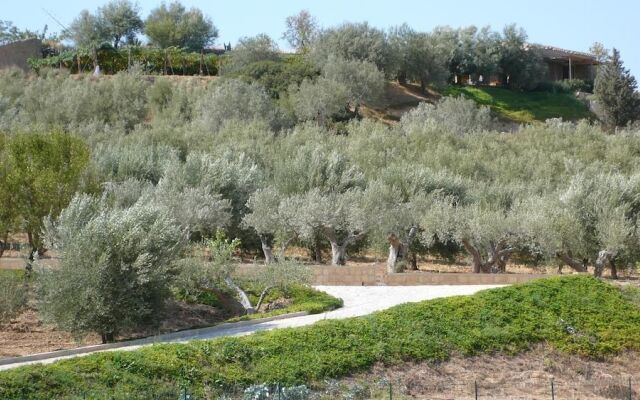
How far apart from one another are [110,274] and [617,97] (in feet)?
188

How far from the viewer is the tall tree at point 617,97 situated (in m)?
76.4

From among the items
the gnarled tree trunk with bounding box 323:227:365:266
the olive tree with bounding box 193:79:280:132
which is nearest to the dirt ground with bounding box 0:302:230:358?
the gnarled tree trunk with bounding box 323:227:365:266

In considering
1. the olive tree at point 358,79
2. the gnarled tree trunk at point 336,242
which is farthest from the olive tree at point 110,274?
the olive tree at point 358,79

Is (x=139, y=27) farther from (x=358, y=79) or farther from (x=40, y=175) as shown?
(x=40, y=175)

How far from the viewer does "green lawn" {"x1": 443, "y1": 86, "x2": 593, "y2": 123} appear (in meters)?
80.3

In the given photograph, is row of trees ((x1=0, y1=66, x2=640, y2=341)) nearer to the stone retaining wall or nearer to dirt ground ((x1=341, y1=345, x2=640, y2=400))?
the stone retaining wall

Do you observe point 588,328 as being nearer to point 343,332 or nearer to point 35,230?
point 343,332

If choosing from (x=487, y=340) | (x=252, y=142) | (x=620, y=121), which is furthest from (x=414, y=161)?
(x=620, y=121)

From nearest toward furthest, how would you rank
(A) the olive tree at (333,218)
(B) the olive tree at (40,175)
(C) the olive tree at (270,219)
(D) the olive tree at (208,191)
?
(B) the olive tree at (40,175)
(D) the olive tree at (208,191)
(A) the olive tree at (333,218)
(C) the olive tree at (270,219)

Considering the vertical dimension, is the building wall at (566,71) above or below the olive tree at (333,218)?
above

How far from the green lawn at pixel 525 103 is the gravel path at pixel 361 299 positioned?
155 feet

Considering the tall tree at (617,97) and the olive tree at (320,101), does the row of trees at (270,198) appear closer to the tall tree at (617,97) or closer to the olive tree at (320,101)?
the olive tree at (320,101)

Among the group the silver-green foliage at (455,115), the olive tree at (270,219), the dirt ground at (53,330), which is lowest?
the dirt ground at (53,330)

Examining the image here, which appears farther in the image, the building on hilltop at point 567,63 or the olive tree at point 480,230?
the building on hilltop at point 567,63
